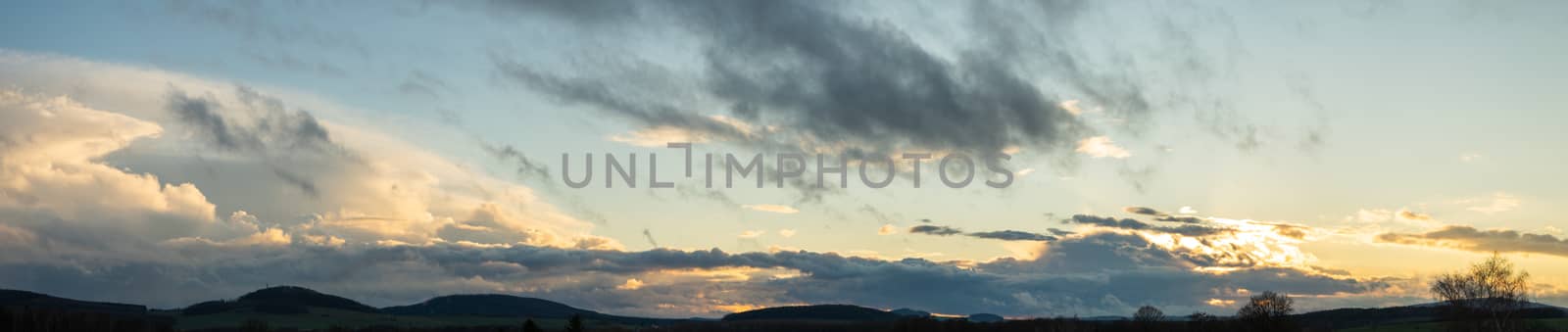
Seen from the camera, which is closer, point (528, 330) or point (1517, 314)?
point (1517, 314)

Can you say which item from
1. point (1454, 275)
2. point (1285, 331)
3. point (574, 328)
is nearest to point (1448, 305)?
point (1454, 275)

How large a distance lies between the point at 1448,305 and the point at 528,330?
5313 inches

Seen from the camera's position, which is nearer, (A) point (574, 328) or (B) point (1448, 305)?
(B) point (1448, 305)

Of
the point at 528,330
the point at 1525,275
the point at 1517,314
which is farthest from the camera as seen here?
the point at 528,330

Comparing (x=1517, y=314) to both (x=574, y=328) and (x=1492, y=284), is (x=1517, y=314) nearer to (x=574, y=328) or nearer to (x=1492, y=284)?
(x=1492, y=284)

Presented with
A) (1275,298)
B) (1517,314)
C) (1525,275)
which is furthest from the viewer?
(1275,298)

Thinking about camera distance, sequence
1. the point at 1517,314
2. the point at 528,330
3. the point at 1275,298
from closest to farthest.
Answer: the point at 1517,314 → the point at 528,330 → the point at 1275,298

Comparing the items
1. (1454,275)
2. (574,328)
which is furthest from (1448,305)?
(574,328)

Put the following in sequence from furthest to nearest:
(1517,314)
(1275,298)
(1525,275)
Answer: (1275,298), (1517,314), (1525,275)

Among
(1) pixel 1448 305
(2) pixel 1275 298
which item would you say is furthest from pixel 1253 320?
(1) pixel 1448 305

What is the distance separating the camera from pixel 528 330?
18588 centimetres

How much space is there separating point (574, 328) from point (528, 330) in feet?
48.9

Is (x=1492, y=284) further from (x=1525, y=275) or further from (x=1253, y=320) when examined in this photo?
(x=1253, y=320)

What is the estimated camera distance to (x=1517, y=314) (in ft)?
550
